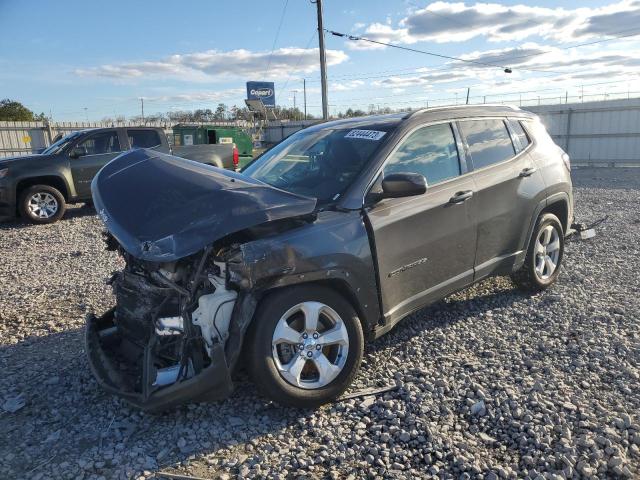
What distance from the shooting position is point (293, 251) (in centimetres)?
307

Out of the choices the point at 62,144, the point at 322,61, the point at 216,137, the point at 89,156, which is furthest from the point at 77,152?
the point at 322,61

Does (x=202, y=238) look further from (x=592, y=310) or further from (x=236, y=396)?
(x=592, y=310)

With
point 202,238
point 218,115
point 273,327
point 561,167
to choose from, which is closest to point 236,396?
point 273,327

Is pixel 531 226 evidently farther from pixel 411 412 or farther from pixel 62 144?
pixel 62 144

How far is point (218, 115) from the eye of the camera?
46.4 m

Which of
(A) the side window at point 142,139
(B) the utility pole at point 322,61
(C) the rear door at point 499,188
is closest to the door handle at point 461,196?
(C) the rear door at point 499,188

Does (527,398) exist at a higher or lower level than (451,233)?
lower

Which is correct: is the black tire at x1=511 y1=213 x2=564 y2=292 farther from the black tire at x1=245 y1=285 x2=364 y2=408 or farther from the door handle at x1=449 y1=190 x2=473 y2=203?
the black tire at x1=245 y1=285 x2=364 y2=408

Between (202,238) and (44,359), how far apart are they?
224 cm

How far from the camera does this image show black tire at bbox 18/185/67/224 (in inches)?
391

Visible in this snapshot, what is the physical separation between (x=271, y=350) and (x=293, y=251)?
620 millimetres

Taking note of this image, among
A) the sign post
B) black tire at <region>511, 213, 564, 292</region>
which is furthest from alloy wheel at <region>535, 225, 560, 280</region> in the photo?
the sign post

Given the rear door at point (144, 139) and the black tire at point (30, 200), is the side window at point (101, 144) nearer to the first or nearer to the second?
the rear door at point (144, 139)

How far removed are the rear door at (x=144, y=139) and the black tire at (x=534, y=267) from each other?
8.73 meters
